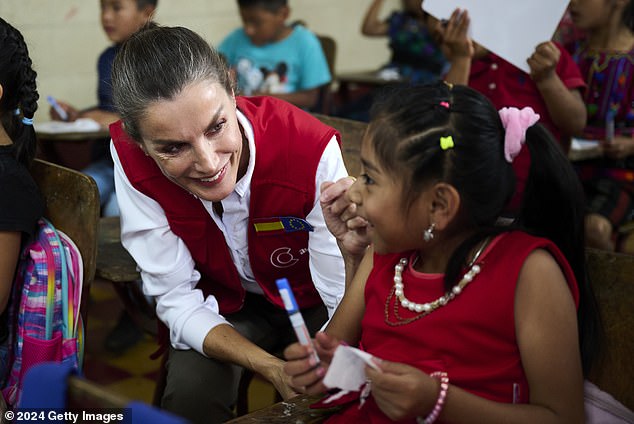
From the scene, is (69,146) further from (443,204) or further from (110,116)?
(443,204)

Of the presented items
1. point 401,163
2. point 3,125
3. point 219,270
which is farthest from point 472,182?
point 3,125

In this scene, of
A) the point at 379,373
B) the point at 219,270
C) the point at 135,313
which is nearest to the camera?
the point at 379,373

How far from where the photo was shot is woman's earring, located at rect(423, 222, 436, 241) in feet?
3.89

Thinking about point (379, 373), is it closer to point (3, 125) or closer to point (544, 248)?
point (544, 248)

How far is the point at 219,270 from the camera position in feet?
5.60

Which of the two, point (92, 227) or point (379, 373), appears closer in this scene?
point (379, 373)

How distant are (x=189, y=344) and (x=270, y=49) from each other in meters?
2.47

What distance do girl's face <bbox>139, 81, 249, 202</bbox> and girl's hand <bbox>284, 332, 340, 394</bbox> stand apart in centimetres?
47

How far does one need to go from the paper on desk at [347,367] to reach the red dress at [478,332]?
0.47 ft

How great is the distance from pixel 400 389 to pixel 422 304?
0.20 metres

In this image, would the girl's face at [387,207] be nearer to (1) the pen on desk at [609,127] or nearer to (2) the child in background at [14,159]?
(2) the child in background at [14,159]

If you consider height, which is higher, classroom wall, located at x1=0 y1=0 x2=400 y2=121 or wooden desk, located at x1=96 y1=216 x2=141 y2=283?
classroom wall, located at x1=0 y1=0 x2=400 y2=121
